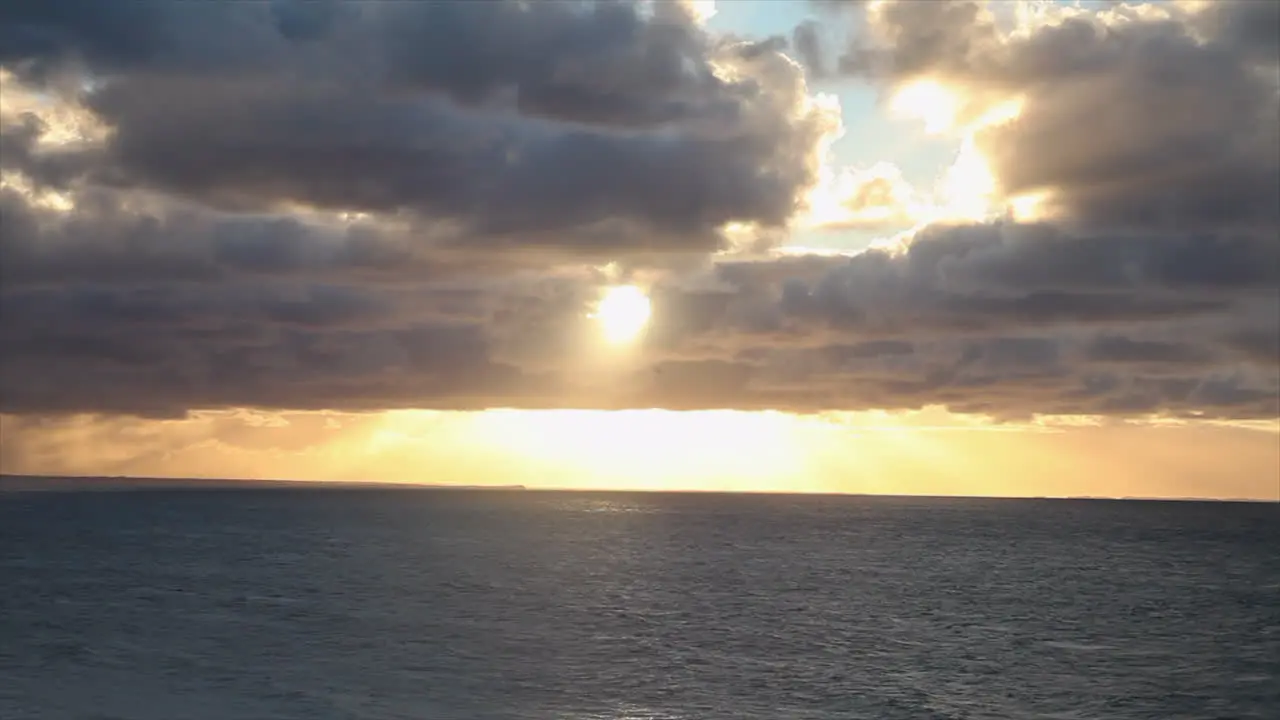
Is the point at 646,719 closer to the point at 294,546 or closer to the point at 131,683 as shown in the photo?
the point at 131,683

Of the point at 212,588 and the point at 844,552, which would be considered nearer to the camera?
the point at 212,588

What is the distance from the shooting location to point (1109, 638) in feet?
290

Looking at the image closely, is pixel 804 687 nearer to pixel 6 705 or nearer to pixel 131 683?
pixel 131 683

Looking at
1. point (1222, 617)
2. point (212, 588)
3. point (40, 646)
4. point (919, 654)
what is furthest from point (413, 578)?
point (1222, 617)

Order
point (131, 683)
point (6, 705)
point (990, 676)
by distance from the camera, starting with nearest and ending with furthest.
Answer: point (6, 705), point (131, 683), point (990, 676)

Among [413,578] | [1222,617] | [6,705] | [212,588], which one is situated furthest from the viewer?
[413,578]

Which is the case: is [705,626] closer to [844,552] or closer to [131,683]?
[131,683]

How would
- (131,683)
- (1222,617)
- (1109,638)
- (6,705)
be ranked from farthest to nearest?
(1222,617)
(1109,638)
(131,683)
(6,705)

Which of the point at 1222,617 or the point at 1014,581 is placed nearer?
the point at 1222,617

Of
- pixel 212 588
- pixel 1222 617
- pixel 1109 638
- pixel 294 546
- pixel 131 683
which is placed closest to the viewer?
pixel 131 683

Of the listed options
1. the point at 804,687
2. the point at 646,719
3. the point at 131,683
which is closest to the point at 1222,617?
the point at 804,687

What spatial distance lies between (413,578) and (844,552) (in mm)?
77238

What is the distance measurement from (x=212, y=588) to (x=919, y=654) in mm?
63582

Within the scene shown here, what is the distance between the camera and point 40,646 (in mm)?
73500
